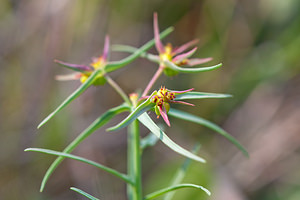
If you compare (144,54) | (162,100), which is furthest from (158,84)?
(162,100)

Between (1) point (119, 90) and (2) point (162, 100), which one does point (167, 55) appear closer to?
(1) point (119, 90)

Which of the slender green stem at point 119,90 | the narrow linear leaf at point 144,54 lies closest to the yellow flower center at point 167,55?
the narrow linear leaf at point 144,54

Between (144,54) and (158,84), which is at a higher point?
(158,84)

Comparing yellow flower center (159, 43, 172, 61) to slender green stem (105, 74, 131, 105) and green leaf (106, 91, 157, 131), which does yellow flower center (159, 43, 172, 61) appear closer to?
slender green stem (105, 74, 131, 105)

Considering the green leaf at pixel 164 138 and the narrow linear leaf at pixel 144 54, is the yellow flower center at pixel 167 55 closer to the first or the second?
the narrow linear leaf at pixel 144 54

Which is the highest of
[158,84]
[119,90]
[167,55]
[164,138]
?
[158,84]

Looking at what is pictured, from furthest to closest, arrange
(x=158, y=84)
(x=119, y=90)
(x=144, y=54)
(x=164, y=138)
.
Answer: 1. (x=158, y=84)
2. (x=144, y=54)
3. (x=119, y=90)
4. (x=164, y=138)

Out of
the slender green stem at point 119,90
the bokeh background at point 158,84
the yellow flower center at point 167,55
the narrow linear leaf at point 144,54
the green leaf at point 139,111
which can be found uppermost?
the bokeh background at point 158,84
